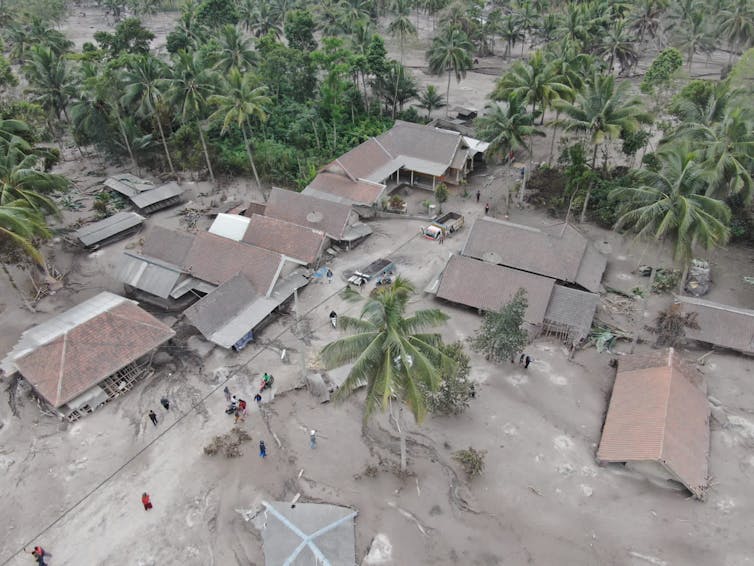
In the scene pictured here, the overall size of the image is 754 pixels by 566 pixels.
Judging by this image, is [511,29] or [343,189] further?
[511,29]

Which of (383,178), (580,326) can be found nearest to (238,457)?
(580,326)

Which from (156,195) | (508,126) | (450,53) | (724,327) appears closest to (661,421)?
(724,327)

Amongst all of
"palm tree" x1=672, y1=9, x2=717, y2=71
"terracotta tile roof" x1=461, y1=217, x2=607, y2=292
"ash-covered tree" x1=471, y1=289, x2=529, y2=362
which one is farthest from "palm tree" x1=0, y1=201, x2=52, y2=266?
"palm tree" x1=672, y1=9, x2=717, y2=71

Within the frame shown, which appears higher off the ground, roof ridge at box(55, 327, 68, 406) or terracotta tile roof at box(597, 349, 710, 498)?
roof ridge at box(55, 327, 68, 406)

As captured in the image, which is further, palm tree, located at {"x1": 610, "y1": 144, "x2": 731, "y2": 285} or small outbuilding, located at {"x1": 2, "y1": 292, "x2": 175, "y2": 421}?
small outbuilding, located at {"x1": 2, "y1": 292, "x2": 175, "y2": 421}

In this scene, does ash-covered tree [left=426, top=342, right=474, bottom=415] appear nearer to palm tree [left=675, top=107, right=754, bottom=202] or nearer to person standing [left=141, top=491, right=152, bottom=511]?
person standing [left=141, top=491, right=152, bottom=511]

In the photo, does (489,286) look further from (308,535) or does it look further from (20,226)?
(20,226)

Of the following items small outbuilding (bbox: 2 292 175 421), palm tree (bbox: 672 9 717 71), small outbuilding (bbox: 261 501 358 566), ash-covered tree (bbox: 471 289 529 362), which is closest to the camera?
small outbuilding (bbox: 261 501 358 566)
